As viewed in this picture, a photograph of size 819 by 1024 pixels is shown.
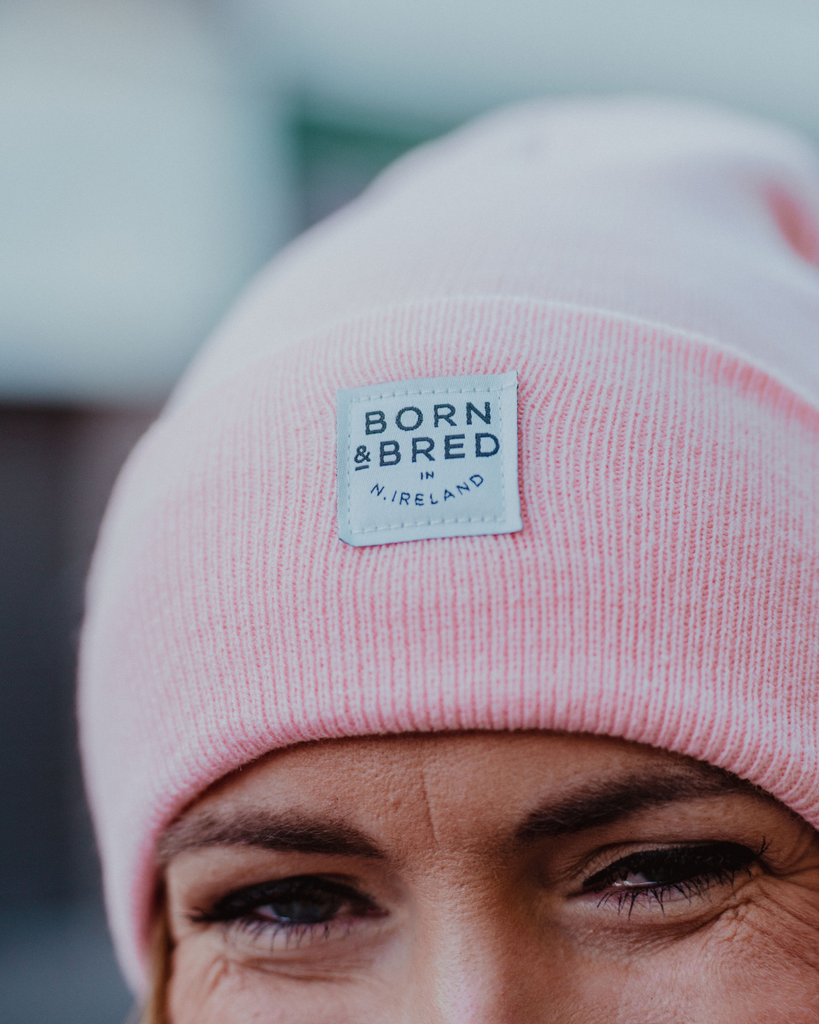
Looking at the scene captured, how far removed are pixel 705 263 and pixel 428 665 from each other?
0.63 m

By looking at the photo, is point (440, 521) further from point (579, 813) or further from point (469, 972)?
point (469, 972)

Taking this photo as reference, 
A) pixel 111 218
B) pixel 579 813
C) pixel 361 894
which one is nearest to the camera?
pixel 579 813

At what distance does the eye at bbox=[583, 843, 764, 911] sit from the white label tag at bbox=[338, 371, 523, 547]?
381mm

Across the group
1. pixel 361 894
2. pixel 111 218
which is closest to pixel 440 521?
pixel 361 894

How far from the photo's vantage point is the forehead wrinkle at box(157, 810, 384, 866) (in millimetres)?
969

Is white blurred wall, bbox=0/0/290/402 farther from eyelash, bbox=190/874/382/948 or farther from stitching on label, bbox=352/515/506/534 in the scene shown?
stitching on label, bbox=352/515/506/534

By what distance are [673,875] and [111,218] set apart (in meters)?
3.55

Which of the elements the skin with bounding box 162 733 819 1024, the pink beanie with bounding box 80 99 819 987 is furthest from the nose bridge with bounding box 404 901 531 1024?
the pink beanie with bounding box 80 99 819 987

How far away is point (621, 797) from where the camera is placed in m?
0.91

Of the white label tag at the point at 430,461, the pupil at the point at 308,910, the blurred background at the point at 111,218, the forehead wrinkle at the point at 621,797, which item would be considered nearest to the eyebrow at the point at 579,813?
the forehead wrinkle at the point at 621,797

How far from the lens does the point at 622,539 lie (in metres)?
0.93

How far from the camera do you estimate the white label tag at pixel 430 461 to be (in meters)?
0.93

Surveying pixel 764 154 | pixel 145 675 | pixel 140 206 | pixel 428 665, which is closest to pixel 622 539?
pixel 428 665

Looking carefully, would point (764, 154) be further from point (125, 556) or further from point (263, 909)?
point (263, 909)
